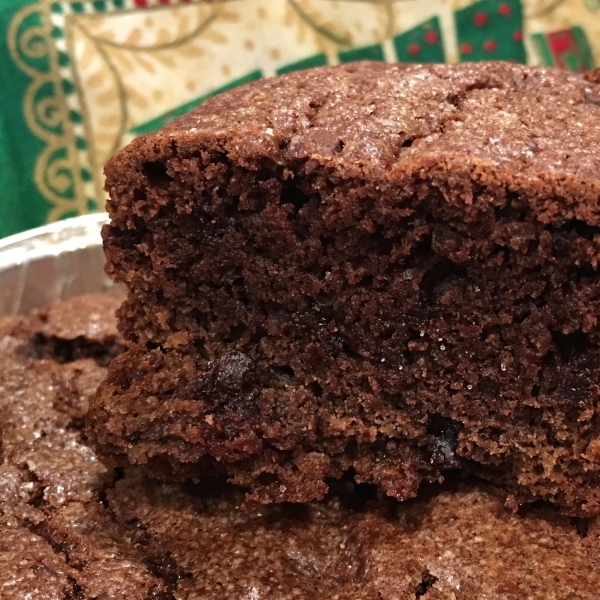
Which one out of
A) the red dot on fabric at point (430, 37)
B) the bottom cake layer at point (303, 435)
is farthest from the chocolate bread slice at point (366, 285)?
the red dot on fabric at point (430, 37)

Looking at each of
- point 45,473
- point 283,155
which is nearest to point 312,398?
point 283,155

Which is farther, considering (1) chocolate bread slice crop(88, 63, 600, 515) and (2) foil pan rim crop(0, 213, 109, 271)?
(2) foil pan rim crop(0, 213, 109, 271)

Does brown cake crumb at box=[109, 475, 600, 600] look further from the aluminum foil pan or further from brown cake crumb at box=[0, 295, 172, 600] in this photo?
the aluminum foil pan

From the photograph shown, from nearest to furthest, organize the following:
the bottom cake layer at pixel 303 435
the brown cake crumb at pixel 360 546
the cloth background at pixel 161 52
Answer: the brown cake crumb at pixel 360 546, the bottom cake layer at pixel 303 435, the cloth background at pixel 161 52

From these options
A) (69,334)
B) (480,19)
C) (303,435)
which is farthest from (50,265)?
(480,19)

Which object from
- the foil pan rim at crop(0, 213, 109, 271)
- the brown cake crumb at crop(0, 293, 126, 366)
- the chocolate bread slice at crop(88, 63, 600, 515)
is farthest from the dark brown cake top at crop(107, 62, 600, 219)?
the foil pan rim at crop(0, 213, 109, 271)

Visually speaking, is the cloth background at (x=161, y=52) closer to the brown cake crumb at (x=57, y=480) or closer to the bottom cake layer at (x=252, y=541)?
the brown cake crumb at (x=57, y=480)

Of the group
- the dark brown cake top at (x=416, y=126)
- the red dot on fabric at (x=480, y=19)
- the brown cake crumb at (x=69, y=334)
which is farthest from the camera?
Result: the red dot on fabric at (x=480, y=19)
